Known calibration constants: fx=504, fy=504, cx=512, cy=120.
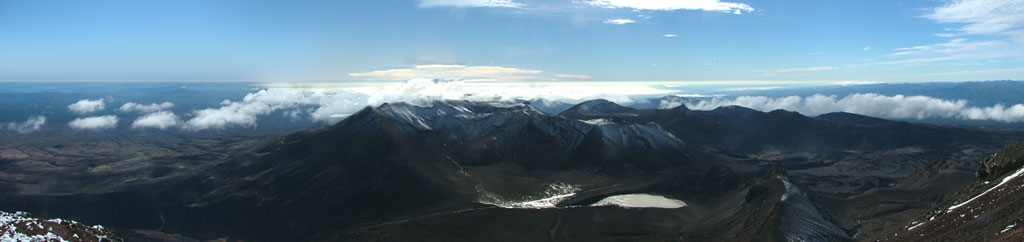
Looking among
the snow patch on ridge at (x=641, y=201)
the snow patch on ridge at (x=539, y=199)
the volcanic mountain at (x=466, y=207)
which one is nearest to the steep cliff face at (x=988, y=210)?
the volcanic mountain at (x=466, y=207)

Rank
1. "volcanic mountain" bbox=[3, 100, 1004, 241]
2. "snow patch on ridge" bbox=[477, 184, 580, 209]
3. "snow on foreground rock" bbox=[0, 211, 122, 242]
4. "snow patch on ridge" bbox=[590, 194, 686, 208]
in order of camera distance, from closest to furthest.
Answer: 1. "snow on foreground rock" bbox=[0, 211, 122, 242]
2. "volcanic mountain" bbox=[3, 100, 1004, 241]
3. "snow patch on ridge" bbox=[590, 194, 686, 208]
4. "snow patch on ridge" bbox=[477, 184, 580, 209]

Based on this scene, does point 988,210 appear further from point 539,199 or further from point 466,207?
point 539,199

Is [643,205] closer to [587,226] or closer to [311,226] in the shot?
[587,226]

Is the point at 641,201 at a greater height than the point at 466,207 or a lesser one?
greater

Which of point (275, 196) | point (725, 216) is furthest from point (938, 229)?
point (275, 196)

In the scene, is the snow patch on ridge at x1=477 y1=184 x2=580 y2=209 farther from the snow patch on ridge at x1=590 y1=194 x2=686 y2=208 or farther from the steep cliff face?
the steep cliff face

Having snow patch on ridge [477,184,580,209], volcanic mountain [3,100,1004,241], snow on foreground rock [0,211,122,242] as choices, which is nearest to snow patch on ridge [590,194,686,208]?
volcanic mountain [3,100,1004,241]

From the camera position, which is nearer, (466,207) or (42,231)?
(42,231)

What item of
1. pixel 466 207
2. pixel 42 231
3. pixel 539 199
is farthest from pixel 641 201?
pixel 42 231
